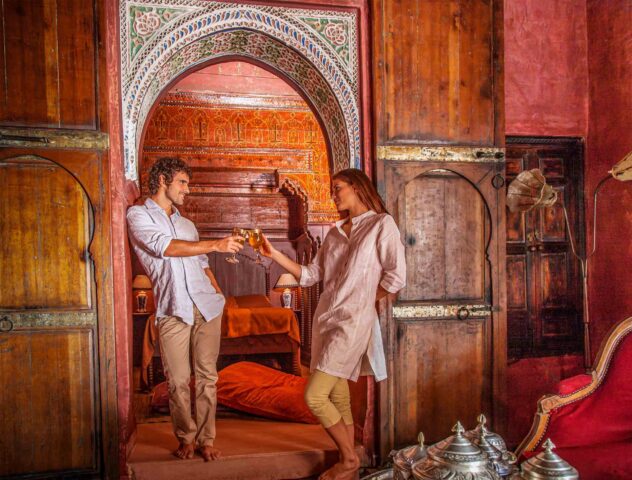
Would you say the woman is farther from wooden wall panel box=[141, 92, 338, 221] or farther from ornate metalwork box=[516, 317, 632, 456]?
wooden wall panel box=[141, 92, 338, 221]

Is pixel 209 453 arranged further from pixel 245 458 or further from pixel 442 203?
pixel 442 203

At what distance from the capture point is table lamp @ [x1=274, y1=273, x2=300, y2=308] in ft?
24.4

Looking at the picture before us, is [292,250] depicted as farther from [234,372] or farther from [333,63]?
[333,63]

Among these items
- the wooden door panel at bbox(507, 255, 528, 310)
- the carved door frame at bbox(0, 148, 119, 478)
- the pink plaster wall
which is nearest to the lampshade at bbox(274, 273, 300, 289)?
the wooden door panel at bbox(507, 255, 528, 310)

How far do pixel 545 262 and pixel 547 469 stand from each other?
345 centimetres

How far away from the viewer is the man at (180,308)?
370 cm

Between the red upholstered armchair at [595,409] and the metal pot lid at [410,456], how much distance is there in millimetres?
1007

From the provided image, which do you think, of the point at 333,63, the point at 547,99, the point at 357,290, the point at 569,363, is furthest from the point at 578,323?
the point at 333,63

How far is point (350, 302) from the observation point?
3.50 metres

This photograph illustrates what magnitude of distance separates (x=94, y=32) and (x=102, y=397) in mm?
2270

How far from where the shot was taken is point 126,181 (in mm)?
4051

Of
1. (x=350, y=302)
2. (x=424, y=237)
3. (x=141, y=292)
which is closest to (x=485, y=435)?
(x=350, y=302)

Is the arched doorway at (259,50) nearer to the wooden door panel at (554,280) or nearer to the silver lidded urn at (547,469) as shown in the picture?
the wooden door panel at (554,280)

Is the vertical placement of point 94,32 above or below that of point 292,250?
above
